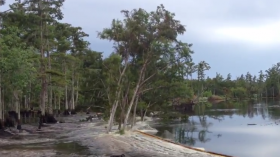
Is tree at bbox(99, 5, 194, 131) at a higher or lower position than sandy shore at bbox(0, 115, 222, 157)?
higher

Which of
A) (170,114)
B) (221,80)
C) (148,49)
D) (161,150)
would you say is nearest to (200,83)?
(221,80)

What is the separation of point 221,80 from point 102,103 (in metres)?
103

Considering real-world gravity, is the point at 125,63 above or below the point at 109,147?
above

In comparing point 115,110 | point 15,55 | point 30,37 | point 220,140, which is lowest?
point 220,140

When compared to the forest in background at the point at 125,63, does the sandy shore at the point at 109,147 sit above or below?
below

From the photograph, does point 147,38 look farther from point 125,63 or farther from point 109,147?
point 109,147

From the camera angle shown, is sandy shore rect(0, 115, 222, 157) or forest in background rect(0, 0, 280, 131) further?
forest in background rect(0, 0, 280, 131)

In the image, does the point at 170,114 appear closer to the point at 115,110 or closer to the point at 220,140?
the point at 220,140

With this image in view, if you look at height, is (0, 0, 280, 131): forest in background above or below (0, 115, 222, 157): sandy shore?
above

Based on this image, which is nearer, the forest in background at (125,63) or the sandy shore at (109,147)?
the sandy shore at (109,147)

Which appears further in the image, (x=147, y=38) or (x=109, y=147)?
(x=147, y=38)

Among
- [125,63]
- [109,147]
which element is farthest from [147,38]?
[109,147]

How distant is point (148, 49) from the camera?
27.3 m

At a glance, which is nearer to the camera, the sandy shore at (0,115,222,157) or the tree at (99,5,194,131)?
the sandy shore at (0,115,222,157)
